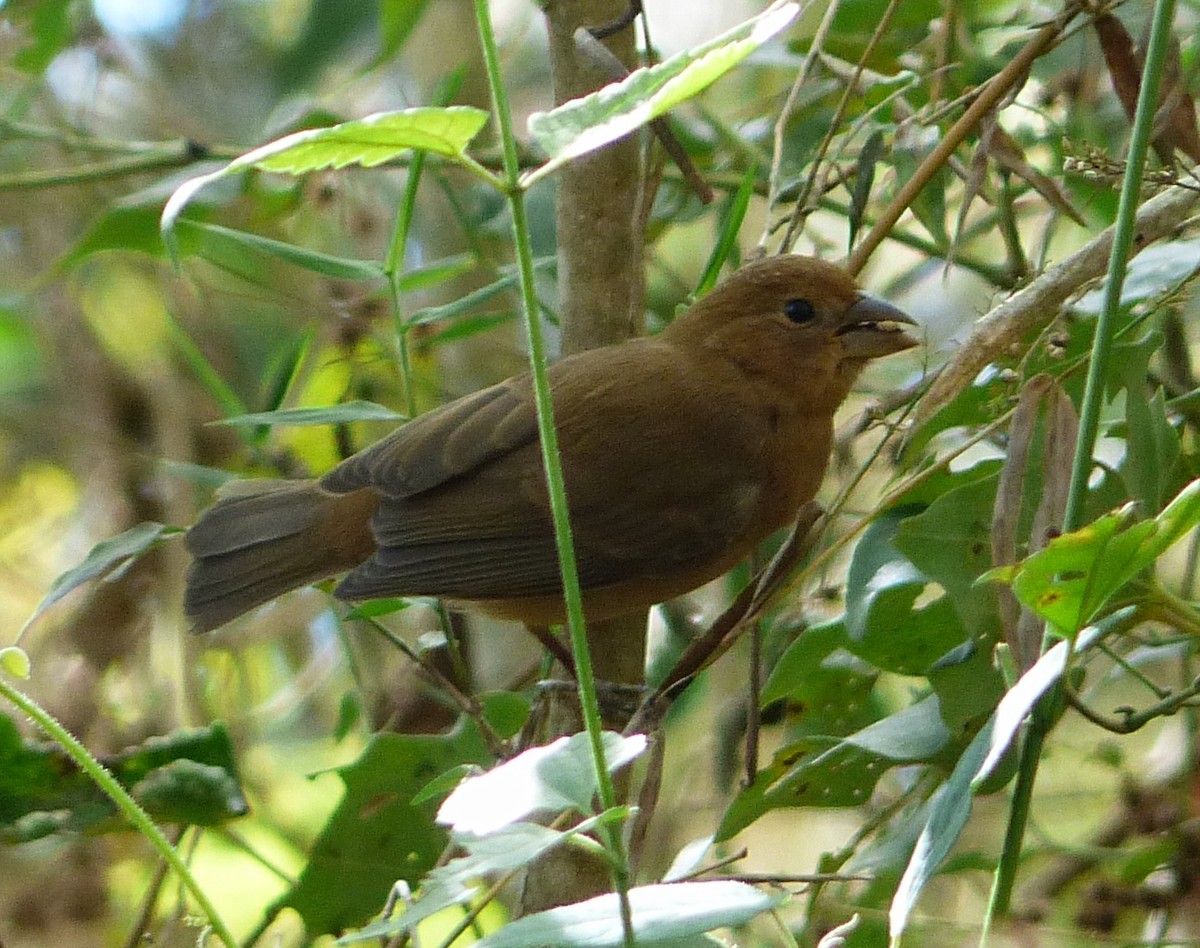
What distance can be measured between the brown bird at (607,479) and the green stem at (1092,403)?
61.2 inches

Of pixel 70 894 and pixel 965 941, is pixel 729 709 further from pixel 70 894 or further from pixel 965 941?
pixel 70 894

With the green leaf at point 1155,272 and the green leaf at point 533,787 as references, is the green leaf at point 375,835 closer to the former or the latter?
the green leaf at point 533,787

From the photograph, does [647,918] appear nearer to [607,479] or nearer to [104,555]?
[104,555]

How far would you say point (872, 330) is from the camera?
3375 millimetres

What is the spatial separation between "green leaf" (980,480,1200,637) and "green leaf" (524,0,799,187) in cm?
54

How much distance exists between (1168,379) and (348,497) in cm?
185

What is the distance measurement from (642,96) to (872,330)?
7.29 feet

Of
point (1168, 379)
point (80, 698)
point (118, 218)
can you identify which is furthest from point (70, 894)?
point (1168, 379)

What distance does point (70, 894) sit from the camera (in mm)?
3477

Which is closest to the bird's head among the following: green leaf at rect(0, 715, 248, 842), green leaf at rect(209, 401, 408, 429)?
green leaf at rect(209, 401, 408, 429)

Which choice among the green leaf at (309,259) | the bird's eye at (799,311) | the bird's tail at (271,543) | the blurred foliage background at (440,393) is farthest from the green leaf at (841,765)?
the bird's tail at (271,543)

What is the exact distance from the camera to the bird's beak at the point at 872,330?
10.8 ft

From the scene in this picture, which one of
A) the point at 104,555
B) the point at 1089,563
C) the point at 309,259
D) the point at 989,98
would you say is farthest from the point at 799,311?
the point at 1089,563

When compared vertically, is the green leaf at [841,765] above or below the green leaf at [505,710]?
below
